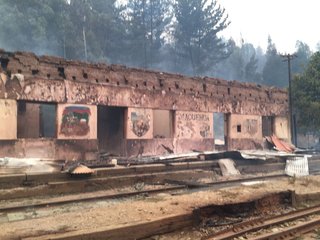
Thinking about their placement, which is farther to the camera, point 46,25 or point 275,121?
point 46,25

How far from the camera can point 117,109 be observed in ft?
58.6

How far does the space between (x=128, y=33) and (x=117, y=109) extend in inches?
999

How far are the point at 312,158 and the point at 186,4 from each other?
3016 centimetres

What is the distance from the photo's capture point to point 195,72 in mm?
41656

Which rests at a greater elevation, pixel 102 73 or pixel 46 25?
pixel 46 25

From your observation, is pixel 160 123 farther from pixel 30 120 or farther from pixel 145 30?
pixel 145 30

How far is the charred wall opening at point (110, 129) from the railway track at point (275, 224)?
36.5 feet

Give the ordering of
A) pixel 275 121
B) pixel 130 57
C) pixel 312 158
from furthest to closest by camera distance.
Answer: pixel 130 57 < pixel 275 121 < pixel 312 158

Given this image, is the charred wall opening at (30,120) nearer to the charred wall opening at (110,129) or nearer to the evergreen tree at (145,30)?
the charred wall opening at (110,129)

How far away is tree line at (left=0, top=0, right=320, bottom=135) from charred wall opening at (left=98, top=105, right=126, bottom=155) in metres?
17.6

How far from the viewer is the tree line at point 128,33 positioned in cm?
3253

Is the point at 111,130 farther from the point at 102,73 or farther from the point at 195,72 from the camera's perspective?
the point at 195,72

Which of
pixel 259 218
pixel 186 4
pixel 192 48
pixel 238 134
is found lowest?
pixel 259 218

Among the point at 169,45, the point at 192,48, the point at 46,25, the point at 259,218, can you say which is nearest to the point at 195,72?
the point at 192,48
